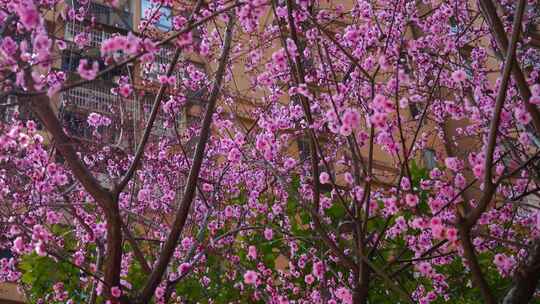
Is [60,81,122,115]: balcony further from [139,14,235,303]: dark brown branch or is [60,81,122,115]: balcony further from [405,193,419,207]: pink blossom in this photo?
[405,193,419,207]: pink blossom

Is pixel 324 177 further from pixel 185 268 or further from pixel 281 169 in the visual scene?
pixel 281 169

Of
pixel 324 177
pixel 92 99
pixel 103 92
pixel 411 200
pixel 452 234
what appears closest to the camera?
pixel 452 234

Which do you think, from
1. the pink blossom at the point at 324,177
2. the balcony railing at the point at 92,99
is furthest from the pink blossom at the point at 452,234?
the balcony railing at the point at 92,99

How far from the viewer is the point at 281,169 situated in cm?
859

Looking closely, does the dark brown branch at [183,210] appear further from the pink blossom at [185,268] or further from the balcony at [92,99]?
the balcony at [92,99]

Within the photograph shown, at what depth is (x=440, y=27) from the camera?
324 inches

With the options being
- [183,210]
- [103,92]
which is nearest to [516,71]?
[183,210]

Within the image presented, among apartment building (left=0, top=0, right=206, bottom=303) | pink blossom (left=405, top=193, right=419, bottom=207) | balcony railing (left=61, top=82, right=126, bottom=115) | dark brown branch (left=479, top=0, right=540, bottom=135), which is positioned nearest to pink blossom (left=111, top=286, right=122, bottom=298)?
pink blossom (left=405, top=193, right=419, bottom=207)

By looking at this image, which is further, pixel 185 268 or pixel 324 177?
pixel 185 268

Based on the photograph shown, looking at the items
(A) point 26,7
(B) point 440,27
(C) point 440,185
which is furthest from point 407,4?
(A) point 26,7

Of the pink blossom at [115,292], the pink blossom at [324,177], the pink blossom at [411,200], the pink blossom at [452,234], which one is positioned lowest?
the pink blossom at [115,292]

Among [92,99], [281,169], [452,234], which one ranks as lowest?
[452,234]

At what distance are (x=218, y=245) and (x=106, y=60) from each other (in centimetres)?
444

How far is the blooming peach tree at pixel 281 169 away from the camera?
4.17m
